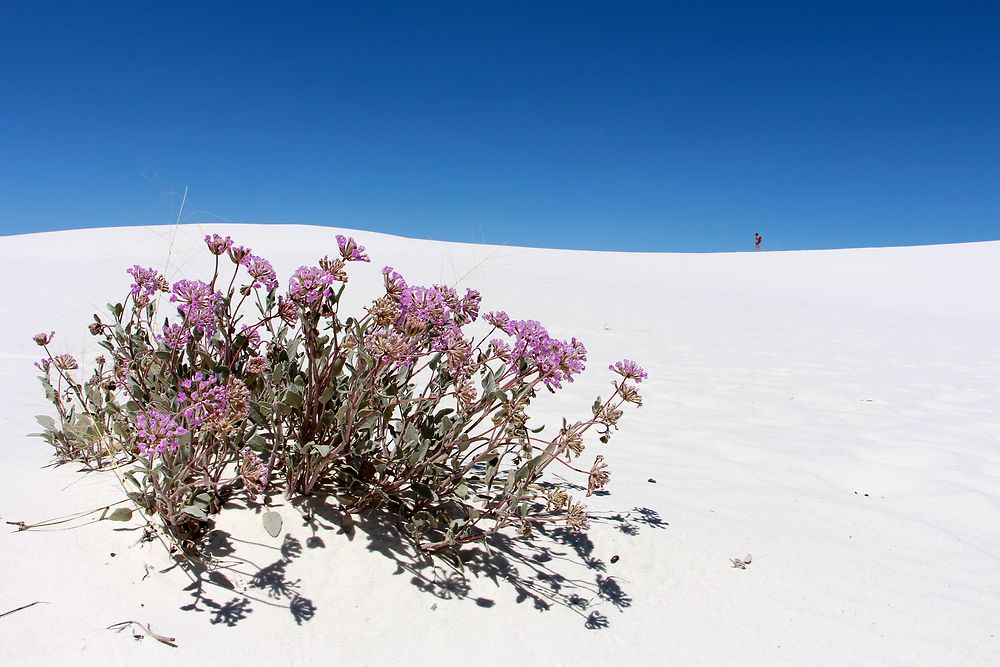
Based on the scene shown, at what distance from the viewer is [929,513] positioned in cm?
341

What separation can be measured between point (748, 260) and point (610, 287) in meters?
12.5

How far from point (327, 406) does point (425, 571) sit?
760 millimetres

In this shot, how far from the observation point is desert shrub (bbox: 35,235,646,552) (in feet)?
7.18

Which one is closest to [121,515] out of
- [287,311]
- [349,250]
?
[287,311]

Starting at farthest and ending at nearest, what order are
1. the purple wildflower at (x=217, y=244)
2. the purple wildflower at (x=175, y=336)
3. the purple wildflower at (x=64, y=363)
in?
the purple wildflower at (x=64, y=363)
the purple wildflower at (x=175, y=336)
the purple wildflower at (x=217, y=244)

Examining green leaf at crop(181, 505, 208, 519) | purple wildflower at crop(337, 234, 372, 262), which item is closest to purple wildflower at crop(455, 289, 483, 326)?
purple wildflower at crop(337, 234, 372, 262)

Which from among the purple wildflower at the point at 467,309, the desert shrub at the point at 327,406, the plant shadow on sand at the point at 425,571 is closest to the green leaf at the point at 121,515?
the desert shrub at the point at 327,406

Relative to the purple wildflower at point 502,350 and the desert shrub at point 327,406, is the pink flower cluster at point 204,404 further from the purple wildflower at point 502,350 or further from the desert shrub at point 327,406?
the purple wildflower at point 502,350

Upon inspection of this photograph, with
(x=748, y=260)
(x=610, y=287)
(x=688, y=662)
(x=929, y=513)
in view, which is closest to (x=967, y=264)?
(x=748, y=260)

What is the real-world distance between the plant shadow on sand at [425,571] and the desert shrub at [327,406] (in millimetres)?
82

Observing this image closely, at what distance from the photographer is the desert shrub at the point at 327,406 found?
7.18 feet

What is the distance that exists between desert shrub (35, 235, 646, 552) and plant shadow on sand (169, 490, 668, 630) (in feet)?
0.27

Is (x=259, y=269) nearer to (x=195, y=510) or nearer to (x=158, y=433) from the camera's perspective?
(x=158, y=433)

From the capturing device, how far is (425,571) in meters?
2.48
